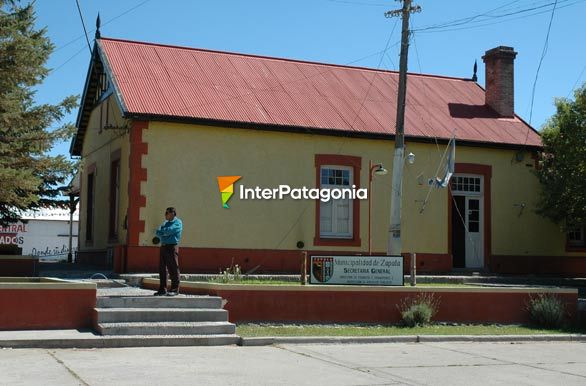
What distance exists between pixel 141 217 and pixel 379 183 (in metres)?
6.93

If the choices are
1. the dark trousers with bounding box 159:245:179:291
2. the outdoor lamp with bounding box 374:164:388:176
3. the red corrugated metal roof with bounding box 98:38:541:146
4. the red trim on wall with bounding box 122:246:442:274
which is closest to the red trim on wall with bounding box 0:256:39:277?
the red trim on wall with bounding box 122:246:442:274

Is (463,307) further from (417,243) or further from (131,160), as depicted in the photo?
(131,160)

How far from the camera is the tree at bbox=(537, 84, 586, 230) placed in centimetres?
2130

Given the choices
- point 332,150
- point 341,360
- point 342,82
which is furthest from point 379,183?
point 341,360

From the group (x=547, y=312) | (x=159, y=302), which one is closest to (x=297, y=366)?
(x=159, y=302)

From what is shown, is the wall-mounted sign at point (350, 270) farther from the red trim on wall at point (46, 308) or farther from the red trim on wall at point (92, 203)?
the red trim on wall at point (92, 203)

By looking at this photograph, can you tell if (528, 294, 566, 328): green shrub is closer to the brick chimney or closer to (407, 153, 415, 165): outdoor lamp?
(407, 153, 415, 165): outdoor lamp

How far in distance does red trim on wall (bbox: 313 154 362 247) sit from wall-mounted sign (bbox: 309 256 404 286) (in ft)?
19.9

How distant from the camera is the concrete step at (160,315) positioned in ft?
40.1

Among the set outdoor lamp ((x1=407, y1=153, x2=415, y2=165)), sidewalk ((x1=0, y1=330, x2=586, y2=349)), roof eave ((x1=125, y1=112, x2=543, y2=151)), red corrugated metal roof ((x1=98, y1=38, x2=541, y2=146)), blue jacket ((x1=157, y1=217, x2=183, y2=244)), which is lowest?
sidewalk ((x1=0, y1=330, x2=586, y2=349))

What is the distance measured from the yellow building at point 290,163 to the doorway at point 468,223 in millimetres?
43

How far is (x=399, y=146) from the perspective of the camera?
18.6 meters

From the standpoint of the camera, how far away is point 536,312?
51.0 ft

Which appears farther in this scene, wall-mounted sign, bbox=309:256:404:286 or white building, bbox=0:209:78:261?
white building, bbox=0:209:78:261
